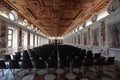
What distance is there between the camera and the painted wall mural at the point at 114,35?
10.1 m

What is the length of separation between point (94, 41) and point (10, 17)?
30.9ft

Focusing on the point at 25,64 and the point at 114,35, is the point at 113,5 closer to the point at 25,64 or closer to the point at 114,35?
the point at 114,35

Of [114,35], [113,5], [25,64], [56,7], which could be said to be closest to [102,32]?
[114,35]

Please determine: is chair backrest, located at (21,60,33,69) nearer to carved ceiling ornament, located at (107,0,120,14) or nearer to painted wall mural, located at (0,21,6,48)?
painted wall mural, located at (0,21,6,48)

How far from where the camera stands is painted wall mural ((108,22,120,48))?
10145mm

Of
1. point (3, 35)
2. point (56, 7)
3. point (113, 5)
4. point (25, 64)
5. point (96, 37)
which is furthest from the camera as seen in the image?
point (96, 37)

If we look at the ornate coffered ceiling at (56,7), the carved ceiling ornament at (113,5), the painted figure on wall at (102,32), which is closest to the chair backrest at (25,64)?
the ornate coffered ceiling at (56,7)

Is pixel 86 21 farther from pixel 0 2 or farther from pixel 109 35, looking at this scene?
pixel 0 2

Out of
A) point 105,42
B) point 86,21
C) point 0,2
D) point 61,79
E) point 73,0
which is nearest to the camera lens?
point 61,79

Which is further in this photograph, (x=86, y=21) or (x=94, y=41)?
(x=86, y=21)

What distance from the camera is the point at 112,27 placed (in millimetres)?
11141

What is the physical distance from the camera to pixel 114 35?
10766 millimetres

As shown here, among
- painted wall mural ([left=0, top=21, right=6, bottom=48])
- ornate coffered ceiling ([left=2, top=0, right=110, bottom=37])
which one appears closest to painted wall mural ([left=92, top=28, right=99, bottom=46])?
ornate coffered ceiling ([left=2, top=0, right=110, bottom=37])

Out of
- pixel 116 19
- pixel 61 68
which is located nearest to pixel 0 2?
pixel 61 68
